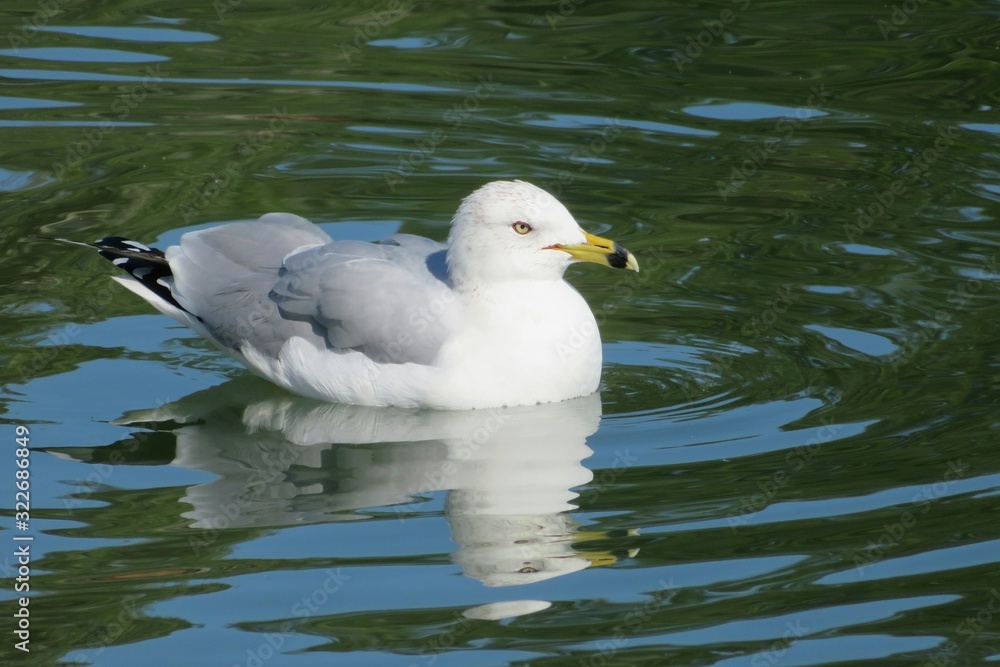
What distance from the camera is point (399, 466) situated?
21.8 feet

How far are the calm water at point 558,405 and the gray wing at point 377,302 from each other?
35 centimetres

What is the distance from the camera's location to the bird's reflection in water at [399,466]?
232 inches

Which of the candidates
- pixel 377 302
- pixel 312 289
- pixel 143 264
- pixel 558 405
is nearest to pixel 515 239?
pixel 377 302

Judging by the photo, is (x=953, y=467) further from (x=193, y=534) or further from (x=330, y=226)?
(x=330, y=226)

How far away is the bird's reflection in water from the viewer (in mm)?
5898

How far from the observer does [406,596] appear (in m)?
5.41

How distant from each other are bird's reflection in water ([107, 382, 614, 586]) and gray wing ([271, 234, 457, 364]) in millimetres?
340

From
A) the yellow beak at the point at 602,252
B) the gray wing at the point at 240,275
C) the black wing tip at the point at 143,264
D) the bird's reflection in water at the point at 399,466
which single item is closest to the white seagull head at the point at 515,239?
the yellow beak at the point at 602,252

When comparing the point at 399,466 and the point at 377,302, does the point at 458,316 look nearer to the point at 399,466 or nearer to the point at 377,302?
the point at 377,302

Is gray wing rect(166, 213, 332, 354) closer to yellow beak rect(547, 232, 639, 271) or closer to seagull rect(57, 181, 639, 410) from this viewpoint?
seagull rect(57, 181, 639, 410)

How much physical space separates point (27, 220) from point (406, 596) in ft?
16.4

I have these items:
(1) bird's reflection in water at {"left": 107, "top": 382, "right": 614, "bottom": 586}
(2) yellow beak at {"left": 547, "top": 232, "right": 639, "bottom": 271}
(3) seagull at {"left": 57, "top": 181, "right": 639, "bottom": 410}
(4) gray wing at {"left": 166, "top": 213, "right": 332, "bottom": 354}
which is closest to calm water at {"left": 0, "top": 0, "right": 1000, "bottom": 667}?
(1) bird's reflection in water at {"left": 107, "top": 382, "right": 614, "bottom": 586}

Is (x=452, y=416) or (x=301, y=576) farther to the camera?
(x=452, y=416)

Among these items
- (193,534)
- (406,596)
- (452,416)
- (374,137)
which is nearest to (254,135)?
(374,137)
